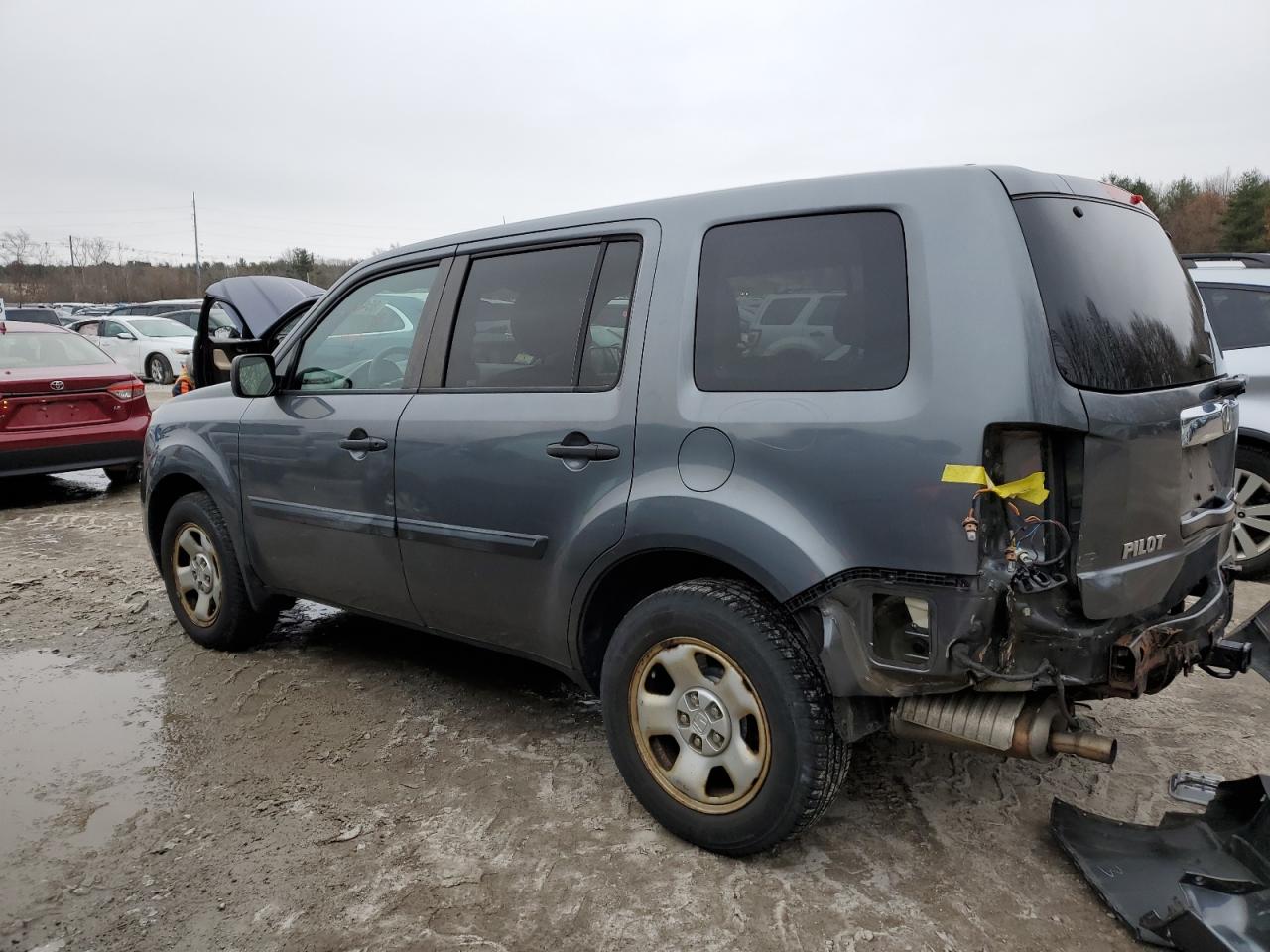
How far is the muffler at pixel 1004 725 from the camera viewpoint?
96.2 inches

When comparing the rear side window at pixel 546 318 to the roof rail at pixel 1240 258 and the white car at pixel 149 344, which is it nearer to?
the roof rail at pixel 1240 258

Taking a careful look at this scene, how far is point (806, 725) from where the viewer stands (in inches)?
101

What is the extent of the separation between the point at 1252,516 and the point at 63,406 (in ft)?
30.3

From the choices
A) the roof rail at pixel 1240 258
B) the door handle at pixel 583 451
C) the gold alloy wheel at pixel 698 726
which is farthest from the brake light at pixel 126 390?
the roof rail at pixel 1240 258

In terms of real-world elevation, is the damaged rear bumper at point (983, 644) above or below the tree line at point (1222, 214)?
below

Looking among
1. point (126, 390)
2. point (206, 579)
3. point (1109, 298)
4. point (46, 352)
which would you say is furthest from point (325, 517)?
point (46, 352)

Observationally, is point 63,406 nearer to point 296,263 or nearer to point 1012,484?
point 1012,484

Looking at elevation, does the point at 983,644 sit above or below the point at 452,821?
above

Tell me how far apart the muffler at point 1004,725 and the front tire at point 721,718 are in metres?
0.27

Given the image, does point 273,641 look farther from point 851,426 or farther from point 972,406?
point 972,406

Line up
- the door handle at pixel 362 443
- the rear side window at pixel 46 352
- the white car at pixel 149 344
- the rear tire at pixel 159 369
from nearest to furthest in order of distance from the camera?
the door handle at pixel 362 443
the rear side window at pixel 46 352
the white car at pixel 149 344
the rear tire at pixel 159 369

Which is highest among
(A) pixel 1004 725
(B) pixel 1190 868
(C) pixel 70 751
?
(A) pixel 1004 725

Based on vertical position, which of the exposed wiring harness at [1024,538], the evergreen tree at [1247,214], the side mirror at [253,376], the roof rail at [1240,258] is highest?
the evergreen tree at [1247,214]

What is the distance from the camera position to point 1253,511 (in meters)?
5.63
